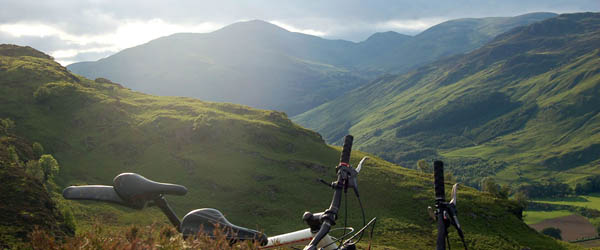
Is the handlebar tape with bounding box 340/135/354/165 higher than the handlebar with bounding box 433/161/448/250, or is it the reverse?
the handlebar tape with bounding box 340/135/354/165

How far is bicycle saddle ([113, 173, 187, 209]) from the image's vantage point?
22.9 feet

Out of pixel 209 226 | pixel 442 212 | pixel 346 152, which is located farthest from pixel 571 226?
pixel 209 226

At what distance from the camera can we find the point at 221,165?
7625 centimetres

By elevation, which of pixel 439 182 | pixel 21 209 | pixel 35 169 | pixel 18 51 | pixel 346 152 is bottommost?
Answer: pixel 35 169

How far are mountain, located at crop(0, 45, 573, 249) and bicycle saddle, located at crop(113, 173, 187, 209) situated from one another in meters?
43.2

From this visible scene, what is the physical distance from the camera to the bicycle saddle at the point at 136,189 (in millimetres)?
6988

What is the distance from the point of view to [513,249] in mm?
57250

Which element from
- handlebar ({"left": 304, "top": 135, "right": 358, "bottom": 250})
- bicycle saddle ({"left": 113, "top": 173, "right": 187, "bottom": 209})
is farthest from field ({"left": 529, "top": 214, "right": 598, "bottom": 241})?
bicycle saddle ({"left": 113, "top": 173, "right": 187, "bottom": 209})

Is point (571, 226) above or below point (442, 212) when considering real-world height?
below

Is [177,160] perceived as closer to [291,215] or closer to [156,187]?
[291,215]

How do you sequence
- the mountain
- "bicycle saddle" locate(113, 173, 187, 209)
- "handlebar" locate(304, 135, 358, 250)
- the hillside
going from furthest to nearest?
the mountain
the hillside
"bicycle saddle" locate(113, 173, 187, 209)
"handlebar" locate(304, 135, 358, 250)

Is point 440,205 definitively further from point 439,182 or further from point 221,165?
point 221,165

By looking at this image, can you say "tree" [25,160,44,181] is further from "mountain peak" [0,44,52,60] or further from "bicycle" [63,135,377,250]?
"mountain peak" [0,44,52,60]

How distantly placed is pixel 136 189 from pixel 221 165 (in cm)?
7060
